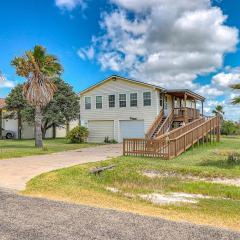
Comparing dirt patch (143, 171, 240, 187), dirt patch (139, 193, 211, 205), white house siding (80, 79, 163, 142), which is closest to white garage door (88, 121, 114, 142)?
white house siding (80, 79, 163, 142)

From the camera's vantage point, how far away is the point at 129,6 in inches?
774

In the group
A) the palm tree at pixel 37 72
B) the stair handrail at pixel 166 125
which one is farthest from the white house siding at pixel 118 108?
the palm tree at pixel 37 72

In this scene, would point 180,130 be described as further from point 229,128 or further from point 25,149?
point 229,128

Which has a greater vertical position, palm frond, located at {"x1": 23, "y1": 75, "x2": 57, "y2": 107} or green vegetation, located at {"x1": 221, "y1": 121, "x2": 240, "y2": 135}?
palm frond, located at {"x1": 23, "y1": 75, "x2": 57, "y2": 107}

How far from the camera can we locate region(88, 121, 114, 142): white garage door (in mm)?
29328

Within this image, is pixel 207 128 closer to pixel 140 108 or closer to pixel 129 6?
pixel 140 108

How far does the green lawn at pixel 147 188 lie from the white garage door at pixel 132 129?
12.8 metres

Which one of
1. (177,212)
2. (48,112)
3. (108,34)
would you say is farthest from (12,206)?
(48,112)

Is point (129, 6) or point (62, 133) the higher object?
point (129, 6)

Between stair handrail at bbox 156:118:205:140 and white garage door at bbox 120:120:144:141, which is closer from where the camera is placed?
stair handrail at bbox 156:118:205:140

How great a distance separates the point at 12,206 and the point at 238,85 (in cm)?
1055

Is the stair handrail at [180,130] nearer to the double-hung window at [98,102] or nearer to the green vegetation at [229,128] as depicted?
the double-hung window at [98,102]

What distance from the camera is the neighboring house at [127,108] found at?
26828mm

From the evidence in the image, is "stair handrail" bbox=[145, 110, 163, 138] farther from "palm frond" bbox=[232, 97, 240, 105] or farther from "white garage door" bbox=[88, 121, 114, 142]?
"palm frond" bbox=[232, 97, 240, 105]
